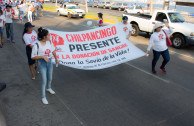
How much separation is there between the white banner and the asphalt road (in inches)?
26.1

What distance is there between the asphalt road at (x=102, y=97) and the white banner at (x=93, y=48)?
0.66m

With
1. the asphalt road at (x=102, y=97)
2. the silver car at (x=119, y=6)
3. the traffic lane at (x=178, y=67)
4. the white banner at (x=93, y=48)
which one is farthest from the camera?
the silver car at (x=119, y=6)

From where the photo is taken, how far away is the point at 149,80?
20.0ft

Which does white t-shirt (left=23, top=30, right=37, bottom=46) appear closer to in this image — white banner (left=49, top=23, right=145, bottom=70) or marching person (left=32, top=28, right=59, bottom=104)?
white banner (left=49, top=23, right=145, bottom=70)

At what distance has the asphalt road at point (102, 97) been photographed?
13.0ft

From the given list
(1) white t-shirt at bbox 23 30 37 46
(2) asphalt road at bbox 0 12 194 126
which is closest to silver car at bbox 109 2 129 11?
(2) asphalt road at bbox 0 12 194 126

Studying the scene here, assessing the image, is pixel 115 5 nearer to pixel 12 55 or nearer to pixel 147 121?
pixel 12 55

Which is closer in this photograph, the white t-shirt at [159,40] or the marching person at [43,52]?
the marching person at [43,52]

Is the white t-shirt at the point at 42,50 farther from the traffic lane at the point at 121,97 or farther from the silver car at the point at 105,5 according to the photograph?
the silver car at the point at 105,5

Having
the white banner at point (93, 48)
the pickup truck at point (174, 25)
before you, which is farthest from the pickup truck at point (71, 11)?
the white banner at point (93, 48)

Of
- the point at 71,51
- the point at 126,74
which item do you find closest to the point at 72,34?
the point at 71,51

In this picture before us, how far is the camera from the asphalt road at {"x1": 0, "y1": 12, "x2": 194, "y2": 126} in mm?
3959

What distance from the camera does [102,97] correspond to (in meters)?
4.90

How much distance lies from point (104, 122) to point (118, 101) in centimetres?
101
